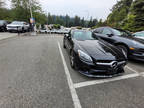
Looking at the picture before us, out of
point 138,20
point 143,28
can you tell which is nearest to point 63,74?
point 143,28

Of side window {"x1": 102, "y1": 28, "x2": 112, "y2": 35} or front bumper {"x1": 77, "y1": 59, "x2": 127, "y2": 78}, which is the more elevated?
side window {"x1": 102, "y1": 28, "x2": 112, "y2": 35}

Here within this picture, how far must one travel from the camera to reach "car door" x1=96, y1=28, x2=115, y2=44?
4325 mm

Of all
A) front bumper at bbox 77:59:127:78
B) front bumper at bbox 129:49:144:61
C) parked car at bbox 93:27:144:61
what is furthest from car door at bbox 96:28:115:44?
front bumper at bbox 77:59:127:78

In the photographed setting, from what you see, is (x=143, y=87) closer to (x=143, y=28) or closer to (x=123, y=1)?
(x=143, y=28)

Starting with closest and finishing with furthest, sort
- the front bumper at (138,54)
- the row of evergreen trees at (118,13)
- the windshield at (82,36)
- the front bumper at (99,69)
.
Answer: the front bumper at (99,69)
the front bumper at (138,54)
the windshield at (82,36)
the row of evergreen trees at (118,13)

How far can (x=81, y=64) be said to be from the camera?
7.98 ft

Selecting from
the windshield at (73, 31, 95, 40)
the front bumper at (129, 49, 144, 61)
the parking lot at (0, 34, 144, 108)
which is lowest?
the parking lot at (0, 34, 144, 108)

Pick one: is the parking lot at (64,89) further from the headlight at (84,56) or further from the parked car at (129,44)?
the parked car at (129,44)

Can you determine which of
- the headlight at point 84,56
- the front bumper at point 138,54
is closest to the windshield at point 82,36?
the headlight at point 84,56

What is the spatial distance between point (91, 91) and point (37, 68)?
199cm

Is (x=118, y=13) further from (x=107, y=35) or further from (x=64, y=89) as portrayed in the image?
(x=64, y=89)

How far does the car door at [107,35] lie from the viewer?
432cm

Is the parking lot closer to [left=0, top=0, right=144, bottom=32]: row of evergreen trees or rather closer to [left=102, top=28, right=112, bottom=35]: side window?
[left=102, top=28, right=112, bottom=35]: side window

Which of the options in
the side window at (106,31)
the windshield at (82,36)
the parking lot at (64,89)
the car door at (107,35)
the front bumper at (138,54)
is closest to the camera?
the parking lot at (64,89)
